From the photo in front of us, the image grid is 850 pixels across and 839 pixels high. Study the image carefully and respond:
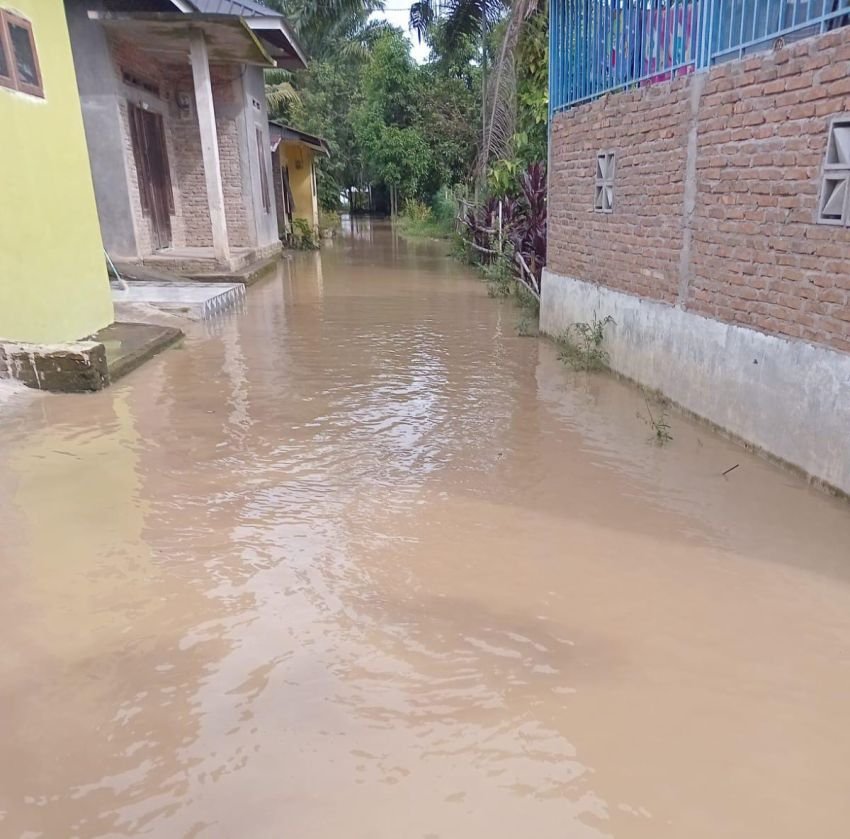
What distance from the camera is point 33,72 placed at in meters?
6.73

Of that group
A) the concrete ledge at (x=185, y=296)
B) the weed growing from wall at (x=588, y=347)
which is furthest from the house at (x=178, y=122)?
the weed growing from wall at (x=588, y=347)

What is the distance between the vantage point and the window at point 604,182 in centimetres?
716

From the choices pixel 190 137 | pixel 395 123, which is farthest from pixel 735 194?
pixel 395 123

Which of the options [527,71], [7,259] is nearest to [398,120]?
[527,71]

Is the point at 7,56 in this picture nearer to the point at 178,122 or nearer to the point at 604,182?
the point at 604,182

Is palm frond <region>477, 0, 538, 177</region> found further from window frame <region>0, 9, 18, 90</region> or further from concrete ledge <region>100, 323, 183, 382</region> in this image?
window frame <region>0, 9, 18, 90</region>

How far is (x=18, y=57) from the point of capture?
21.3 feet

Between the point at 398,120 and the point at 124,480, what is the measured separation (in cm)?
2759

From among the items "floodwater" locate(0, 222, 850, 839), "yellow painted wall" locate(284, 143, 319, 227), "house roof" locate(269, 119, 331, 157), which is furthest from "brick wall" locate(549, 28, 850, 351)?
"yellow painted wall" locate(284, 143, 319, 227)

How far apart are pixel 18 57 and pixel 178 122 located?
345 inches

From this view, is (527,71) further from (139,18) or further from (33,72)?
(33,72)

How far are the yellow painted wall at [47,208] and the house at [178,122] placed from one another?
167 inches

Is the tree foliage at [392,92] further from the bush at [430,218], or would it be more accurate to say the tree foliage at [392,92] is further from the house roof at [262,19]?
the house roof at [262,19]

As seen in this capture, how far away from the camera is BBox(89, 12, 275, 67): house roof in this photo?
35.0 ft
